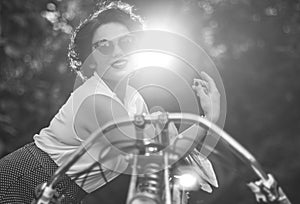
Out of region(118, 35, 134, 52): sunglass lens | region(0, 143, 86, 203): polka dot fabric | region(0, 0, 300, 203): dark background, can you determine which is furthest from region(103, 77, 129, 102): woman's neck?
region(0, 0, 300, 203): dark background

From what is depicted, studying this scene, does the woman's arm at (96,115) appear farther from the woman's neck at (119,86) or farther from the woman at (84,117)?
the woman's neck at (119,86)

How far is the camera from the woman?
1.59 metres

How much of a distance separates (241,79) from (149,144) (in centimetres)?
559

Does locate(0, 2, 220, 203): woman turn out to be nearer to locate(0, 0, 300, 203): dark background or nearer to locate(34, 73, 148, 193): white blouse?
locate(34, 73, 148, 193): white blouse

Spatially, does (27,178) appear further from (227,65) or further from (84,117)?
(227,65)

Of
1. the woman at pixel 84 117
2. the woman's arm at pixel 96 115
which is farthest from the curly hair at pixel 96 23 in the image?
the woman's arm at pixel 96 115

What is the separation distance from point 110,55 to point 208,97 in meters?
0.37

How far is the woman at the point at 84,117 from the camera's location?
159 cm

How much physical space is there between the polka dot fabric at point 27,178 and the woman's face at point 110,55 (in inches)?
12.2

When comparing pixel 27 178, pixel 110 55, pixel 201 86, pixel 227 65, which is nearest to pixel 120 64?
pixel 110 55

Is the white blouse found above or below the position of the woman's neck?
below

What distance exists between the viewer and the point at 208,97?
137 cm

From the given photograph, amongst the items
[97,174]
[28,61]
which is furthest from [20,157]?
[28,61]

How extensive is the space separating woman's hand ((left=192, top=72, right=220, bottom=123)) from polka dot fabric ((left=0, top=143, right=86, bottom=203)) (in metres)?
0.51
